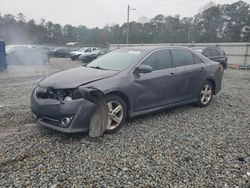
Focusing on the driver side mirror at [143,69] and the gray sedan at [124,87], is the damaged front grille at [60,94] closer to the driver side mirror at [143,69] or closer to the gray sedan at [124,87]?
the gray sedan at [124,87]

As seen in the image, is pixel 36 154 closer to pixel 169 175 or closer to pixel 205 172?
pixel 169 175

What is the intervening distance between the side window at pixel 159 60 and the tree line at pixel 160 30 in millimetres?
43216

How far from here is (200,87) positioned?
6.03 m

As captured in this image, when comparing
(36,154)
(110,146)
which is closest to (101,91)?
(110,146)

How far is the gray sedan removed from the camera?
3.90 metres

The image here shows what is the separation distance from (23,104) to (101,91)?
303cm

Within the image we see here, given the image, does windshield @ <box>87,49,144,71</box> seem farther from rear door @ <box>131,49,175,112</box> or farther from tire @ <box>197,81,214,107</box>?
tire @ <box>197,81,214,107</box>

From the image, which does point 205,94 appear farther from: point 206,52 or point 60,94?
point 206,52

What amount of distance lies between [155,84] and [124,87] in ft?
2.71

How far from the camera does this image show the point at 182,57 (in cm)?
578

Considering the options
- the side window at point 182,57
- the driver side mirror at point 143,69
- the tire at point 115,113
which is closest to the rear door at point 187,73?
the side window at point 182,57

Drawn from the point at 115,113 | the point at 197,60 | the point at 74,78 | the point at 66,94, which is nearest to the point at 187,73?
the point at 197,60

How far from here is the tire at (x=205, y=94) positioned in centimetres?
611

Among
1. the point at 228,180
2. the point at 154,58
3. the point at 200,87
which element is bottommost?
the point at 228,180
